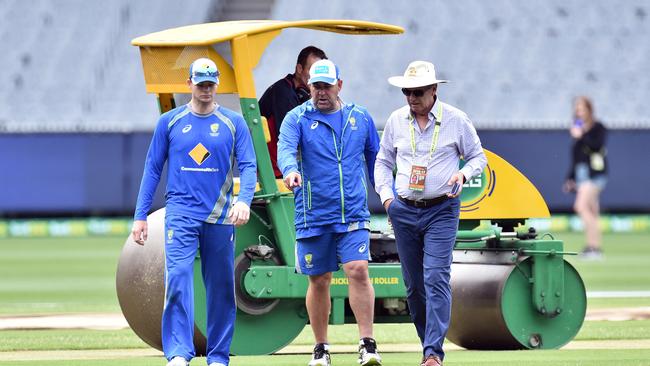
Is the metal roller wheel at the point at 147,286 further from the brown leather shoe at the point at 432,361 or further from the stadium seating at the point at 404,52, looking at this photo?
the stadium seating at the point at 404,52

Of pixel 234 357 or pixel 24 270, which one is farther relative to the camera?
pixel 24 270

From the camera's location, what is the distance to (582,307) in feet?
34.3

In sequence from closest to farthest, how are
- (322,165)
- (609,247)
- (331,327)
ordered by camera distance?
(322,165), (331,327), (609,247)

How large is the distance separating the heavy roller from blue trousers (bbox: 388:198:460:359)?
1051 mm

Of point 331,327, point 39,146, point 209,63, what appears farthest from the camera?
point 39,146

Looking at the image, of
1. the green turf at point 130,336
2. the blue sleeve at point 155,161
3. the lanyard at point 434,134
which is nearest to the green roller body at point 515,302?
the green turf at point 130,336

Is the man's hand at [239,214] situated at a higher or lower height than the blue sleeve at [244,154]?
lower

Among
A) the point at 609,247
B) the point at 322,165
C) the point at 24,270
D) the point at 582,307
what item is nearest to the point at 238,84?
the point at 322,165

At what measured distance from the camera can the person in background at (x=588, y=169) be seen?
68.4ft

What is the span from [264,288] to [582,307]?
2.22 meters

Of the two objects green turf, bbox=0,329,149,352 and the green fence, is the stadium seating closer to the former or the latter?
the green fence

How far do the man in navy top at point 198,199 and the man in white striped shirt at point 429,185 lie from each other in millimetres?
920

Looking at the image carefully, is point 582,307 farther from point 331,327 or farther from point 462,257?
point 331,327

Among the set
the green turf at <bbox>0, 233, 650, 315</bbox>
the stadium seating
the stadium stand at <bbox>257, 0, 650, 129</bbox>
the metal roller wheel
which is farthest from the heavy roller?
the stadium stand at <bbox>257, 0, 650, 129</bbox>
